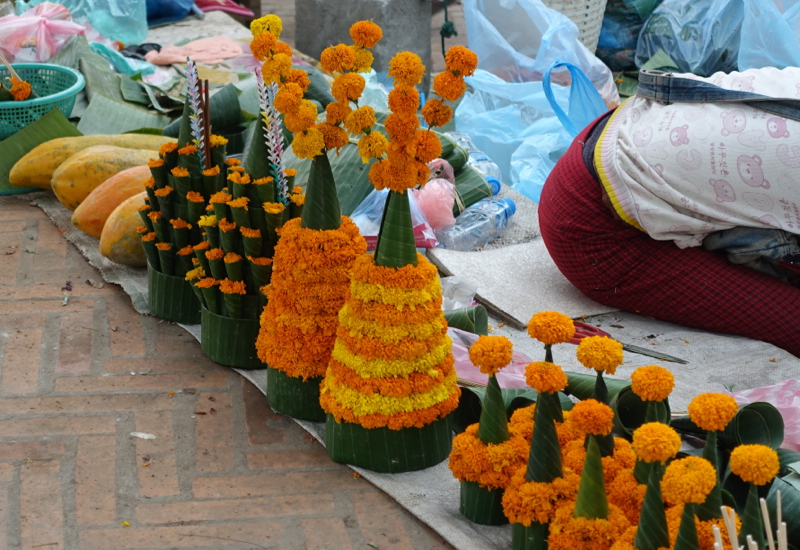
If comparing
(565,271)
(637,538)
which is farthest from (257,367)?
(637,538)

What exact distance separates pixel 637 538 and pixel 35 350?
1.98 m

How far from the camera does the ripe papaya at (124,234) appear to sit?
10.4ft

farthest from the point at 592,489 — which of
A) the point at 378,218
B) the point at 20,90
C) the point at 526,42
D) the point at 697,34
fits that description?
the point at 697,34

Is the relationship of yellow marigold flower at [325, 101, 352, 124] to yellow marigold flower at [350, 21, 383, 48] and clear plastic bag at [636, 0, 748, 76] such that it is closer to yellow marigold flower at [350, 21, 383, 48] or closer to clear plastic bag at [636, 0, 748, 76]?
yellow marigold flower at [350, 21, 383, 48]

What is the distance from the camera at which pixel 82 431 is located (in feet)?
7.86

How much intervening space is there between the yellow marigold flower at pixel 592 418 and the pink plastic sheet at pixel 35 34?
427cm

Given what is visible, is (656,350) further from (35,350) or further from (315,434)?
(35,350)

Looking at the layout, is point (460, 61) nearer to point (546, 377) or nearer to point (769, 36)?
point (546, 377)

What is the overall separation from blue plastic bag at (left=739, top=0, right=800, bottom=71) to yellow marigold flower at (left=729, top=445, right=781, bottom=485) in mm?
4171

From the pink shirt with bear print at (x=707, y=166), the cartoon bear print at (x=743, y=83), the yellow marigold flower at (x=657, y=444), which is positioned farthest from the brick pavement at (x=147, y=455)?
the cartoon bear print at (x=743, y=83)

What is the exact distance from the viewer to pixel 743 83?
2828mm

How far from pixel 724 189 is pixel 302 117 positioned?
137 centimetres

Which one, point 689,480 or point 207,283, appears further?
point 207,283

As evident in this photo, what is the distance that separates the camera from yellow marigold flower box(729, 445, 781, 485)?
1.40 meters
